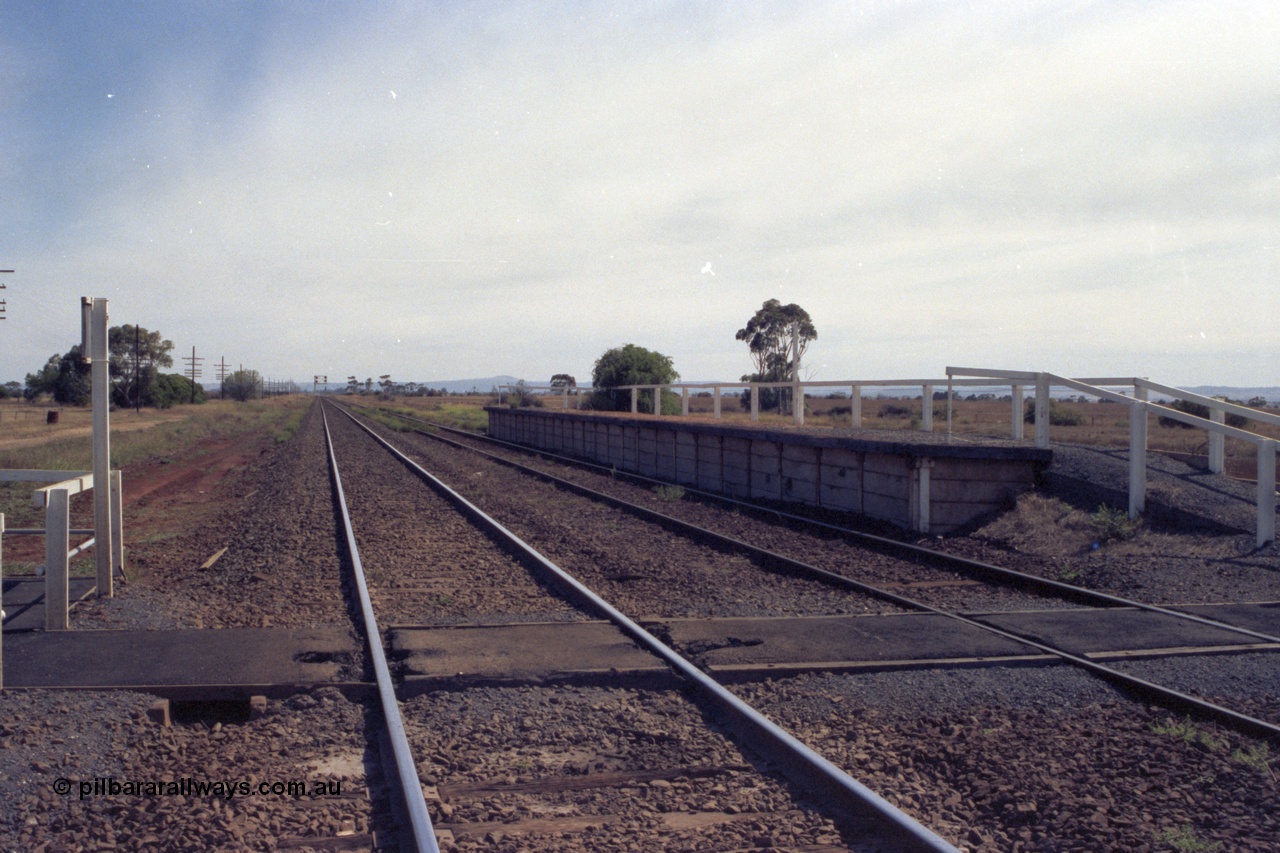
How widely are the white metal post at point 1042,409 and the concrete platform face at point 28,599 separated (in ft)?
34.8

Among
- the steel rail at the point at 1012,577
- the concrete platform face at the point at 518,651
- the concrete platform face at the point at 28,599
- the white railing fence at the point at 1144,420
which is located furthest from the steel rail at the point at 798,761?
the white railing fence at the point at 1144,420

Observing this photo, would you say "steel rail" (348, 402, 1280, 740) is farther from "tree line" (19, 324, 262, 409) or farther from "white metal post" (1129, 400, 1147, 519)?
"tree line" (19, 324, 262, 409)

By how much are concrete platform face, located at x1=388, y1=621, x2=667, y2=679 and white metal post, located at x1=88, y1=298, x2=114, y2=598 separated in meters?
2.69

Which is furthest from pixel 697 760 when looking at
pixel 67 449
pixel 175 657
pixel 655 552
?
pixel 67 449

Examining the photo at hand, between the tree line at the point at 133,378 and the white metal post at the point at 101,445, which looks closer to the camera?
the white metal post at the point at 101,445

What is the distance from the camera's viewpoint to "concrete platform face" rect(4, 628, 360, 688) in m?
5.56

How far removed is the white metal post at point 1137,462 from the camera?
10.3 metres

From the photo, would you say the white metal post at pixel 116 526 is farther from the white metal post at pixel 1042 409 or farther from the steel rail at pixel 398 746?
the white metal post at pixel 1042 409

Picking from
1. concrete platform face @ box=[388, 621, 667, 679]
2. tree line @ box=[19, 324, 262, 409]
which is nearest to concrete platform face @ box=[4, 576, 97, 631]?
concrete platform face @ box=[388, 621, 667, 679]

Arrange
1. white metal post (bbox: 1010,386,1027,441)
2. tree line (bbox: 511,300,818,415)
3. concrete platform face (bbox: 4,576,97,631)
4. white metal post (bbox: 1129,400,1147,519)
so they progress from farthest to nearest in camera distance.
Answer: tree line (bbox: 511,300,818,415) < white metal post (bbox: 1010,386,1027,441) < white metal post (bbox: 1129,400,1147,519) < concrete platform face (bbox: 4,576,97,631)

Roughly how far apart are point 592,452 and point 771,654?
2087 cm

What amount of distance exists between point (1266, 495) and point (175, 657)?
985 cm

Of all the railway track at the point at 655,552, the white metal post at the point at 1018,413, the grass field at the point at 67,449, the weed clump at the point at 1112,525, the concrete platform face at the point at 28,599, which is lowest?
the grass field at the point at 67,449

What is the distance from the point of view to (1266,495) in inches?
361
